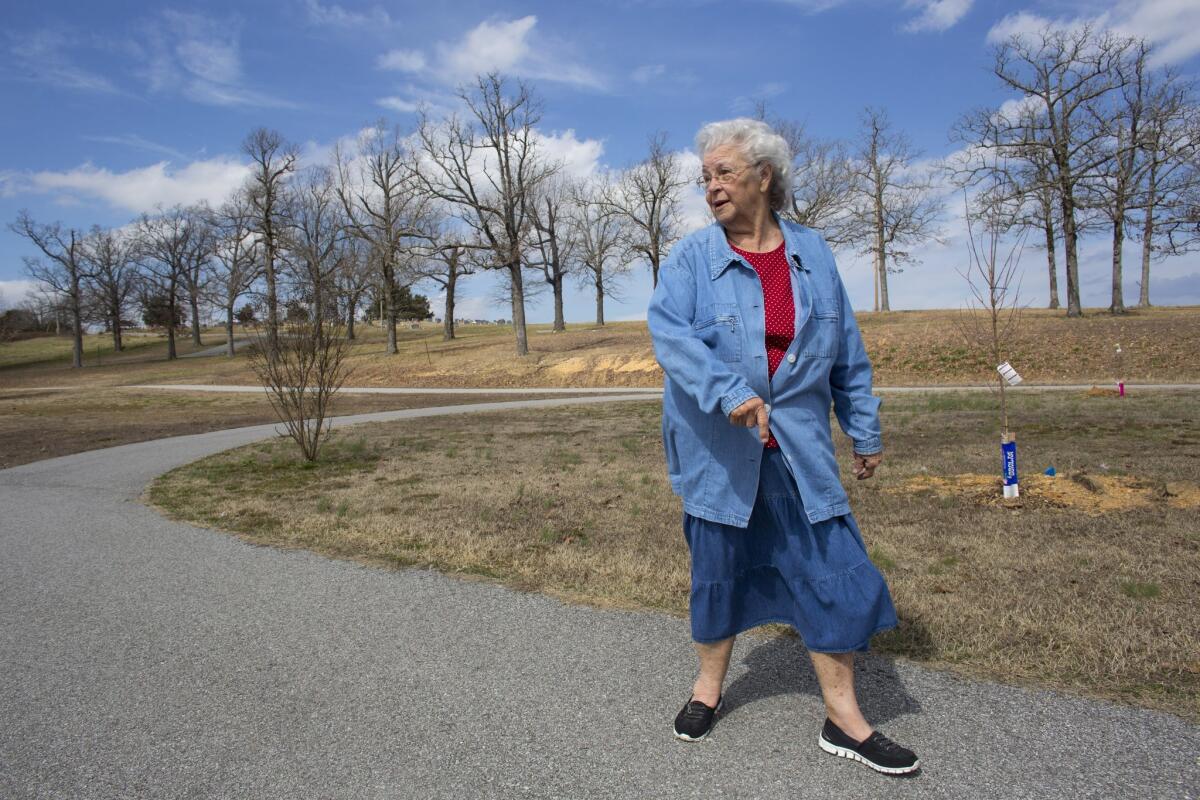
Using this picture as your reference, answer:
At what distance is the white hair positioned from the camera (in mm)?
2521

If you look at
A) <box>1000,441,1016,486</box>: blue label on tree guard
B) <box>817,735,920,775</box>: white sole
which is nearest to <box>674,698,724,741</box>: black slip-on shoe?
<box>817,735,920,775</box>: white sole

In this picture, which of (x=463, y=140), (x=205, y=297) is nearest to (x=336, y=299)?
(x=463, y=140)

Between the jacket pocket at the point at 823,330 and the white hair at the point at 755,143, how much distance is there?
0.42 m

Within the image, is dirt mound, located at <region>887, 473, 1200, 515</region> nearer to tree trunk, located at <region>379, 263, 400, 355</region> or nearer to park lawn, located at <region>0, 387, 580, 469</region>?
park lawn, located at <region>0, 387, 580, 469</region>

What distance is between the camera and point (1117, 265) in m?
30.6

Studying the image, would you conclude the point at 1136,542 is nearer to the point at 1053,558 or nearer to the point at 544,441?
the point at 1053,558

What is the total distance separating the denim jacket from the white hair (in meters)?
0.21

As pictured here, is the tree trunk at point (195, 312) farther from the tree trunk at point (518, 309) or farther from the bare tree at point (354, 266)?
the tree trunk at point (518, 309)

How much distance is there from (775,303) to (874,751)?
1.45 metres

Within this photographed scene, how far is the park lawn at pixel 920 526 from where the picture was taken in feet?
10.8

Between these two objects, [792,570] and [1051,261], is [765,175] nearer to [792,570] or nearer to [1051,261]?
[792,570]

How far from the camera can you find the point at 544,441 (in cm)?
1125

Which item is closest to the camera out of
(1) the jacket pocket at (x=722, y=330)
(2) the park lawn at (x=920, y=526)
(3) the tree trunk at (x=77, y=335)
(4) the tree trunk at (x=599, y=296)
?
(1) the jacket pocket at (x=722, y=330)

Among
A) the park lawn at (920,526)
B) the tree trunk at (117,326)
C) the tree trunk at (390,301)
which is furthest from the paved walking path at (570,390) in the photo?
the tree trunk at (117,326)
